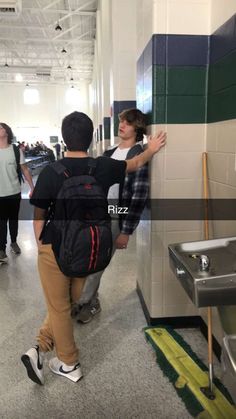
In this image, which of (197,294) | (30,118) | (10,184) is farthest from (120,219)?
(30,118)

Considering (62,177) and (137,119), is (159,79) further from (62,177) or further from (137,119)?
(62,177)

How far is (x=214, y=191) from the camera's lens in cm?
208

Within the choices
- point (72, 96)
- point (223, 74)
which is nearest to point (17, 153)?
point (223, 74)

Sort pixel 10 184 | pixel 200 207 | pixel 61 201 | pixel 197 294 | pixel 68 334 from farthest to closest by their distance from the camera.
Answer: pixel 10 184, pixel 200 207, pixel 68 334, pixel 61 201, pixel 197 294

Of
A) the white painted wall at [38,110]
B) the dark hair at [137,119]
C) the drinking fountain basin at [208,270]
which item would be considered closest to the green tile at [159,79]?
the dark hair at [137,119]

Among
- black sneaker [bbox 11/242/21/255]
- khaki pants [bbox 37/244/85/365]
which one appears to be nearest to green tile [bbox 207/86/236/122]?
khaki pants [bbox 37/244/85/365]

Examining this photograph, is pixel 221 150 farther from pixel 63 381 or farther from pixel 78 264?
pixel 63 381

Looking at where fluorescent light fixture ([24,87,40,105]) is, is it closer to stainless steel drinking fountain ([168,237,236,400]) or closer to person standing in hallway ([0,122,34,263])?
person standing in hallway ([0,122,34,263])

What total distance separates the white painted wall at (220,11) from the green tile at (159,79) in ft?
1.20

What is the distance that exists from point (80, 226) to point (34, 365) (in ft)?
2.78

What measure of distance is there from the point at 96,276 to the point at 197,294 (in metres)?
1.18

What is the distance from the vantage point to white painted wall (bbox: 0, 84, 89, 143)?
20891 millimetres

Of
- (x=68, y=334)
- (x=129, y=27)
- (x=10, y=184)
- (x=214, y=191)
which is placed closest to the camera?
(x=68, y=334)

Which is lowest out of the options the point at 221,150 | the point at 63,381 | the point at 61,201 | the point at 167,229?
Answer: the point at 63,381
